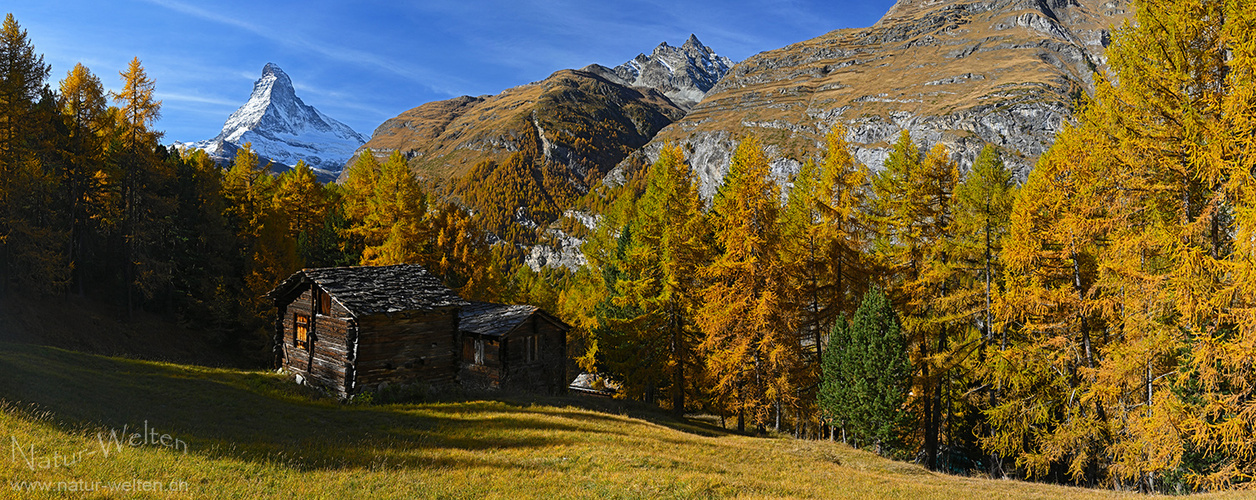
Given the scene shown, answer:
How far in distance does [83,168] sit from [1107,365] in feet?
172

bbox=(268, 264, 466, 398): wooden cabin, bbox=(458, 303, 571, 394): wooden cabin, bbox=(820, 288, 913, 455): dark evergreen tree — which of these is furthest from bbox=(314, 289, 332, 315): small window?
bbox=(820, 288, 913, 455): dark evergreen tree

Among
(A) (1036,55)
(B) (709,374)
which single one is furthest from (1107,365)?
(A) (1036,55)

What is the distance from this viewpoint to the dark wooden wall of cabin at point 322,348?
947 inches

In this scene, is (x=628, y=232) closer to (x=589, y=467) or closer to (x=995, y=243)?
(x=995, y=243)

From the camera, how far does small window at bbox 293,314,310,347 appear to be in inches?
1059

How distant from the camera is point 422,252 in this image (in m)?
35.9

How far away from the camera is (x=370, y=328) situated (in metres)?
24.0

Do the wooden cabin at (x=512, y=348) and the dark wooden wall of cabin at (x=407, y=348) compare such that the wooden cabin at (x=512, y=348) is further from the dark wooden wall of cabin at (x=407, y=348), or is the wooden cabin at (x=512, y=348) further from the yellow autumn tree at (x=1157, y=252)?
the yellow autumn tree at (x=1157, y=252)

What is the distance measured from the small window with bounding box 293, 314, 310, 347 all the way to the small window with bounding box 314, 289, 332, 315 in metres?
1.28

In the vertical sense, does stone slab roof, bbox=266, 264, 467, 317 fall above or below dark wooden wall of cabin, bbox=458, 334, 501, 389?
above

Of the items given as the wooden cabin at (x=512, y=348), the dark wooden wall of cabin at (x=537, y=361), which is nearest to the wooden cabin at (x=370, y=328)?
the wooden cabin at (x=512, y=348)

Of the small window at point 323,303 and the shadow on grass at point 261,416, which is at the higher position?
the small window at point 323,303

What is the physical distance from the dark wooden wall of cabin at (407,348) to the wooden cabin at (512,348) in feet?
9.03

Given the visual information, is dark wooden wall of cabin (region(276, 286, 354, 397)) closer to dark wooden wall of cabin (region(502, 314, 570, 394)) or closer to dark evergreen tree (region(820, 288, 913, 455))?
dark wooden wall of cabin (region(502, 314, 570, 394))
